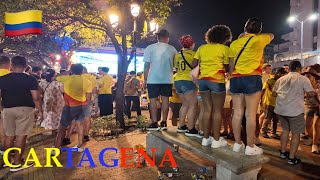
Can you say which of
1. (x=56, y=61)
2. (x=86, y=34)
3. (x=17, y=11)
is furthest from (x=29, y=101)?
(x=56, y=61)

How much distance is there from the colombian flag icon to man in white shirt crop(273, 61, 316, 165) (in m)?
8.63

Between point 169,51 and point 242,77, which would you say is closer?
point 242,77

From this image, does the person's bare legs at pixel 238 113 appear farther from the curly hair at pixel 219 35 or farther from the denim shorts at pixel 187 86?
the denim shorts at pixel 187 86

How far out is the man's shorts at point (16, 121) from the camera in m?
5.70

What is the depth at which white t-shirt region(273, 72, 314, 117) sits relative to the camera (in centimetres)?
554

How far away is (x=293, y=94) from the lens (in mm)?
5590

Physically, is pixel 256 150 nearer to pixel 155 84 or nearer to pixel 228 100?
pixel 155 84

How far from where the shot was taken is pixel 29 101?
5.84 meters

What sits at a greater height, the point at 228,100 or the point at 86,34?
the point at 86,34

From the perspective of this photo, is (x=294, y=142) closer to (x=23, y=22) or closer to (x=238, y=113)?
(x=238, y=113)

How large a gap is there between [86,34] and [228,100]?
30.9 feet

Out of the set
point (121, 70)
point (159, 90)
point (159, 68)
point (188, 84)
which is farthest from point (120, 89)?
point (188, 84)

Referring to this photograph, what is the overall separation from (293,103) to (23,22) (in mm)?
9764

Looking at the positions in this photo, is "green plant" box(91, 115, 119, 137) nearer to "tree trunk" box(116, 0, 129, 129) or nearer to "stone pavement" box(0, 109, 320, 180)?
"tree trunk" box(116, 0, 129, 129)
